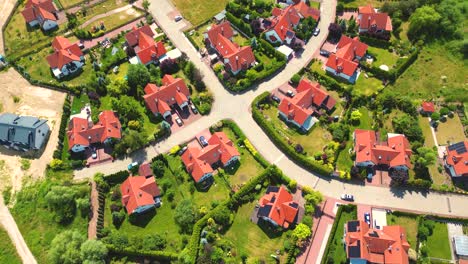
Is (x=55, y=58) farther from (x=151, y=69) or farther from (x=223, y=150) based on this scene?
(x=223, y=150)

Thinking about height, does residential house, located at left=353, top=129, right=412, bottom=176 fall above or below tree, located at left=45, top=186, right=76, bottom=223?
above

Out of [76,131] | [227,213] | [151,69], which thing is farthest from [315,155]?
[76,131]

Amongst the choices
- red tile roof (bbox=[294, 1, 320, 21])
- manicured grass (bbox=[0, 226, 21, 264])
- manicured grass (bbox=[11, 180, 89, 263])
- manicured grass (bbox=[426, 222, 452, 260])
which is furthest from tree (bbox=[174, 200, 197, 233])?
red tile roof (bbox=[294, 1, 320, 21])

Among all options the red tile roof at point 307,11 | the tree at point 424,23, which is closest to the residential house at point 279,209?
the red tile roof at point 307,11

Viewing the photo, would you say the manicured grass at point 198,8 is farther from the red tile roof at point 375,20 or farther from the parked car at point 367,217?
the parked car at point 367,217

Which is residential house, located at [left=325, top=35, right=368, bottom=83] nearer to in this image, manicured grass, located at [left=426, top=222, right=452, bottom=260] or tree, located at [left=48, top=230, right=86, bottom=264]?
manicured grass, located at [left=426, top=222, right=452, bottom=260]

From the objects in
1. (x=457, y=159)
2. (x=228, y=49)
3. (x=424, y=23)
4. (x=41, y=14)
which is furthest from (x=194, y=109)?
(x=424, y=23)
